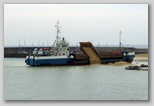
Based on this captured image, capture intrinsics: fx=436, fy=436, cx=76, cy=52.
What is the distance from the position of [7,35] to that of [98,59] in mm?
1107

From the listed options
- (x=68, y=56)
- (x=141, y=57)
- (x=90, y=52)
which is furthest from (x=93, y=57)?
(x=141, y=57)

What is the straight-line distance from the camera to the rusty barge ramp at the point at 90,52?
200 inches

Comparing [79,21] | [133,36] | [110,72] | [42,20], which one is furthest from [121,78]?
[42,20]

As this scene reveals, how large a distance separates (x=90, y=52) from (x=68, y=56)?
27cm

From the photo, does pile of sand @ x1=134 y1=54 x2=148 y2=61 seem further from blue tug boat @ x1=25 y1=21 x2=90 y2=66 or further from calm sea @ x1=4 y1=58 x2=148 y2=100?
blue tug boat @ x1=25 y1=21 x2=90 y2=66

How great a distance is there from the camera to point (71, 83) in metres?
5.03

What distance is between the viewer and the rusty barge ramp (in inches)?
200

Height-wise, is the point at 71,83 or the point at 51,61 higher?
the point at 51,61

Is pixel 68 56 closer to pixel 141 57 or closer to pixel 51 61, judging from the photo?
pixel 51 61

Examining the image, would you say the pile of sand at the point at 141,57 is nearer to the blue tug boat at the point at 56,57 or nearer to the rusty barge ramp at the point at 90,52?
the rusty barge ramp at the point at 90,52

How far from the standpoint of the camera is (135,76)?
5.02 m

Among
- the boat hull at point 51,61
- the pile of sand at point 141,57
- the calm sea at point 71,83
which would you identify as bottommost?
the calm sea at point 71,83

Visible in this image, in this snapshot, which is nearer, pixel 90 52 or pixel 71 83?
pixel 71 83

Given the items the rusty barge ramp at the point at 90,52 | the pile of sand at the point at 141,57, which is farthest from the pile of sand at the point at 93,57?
the pile of sand at the point at 141,57
